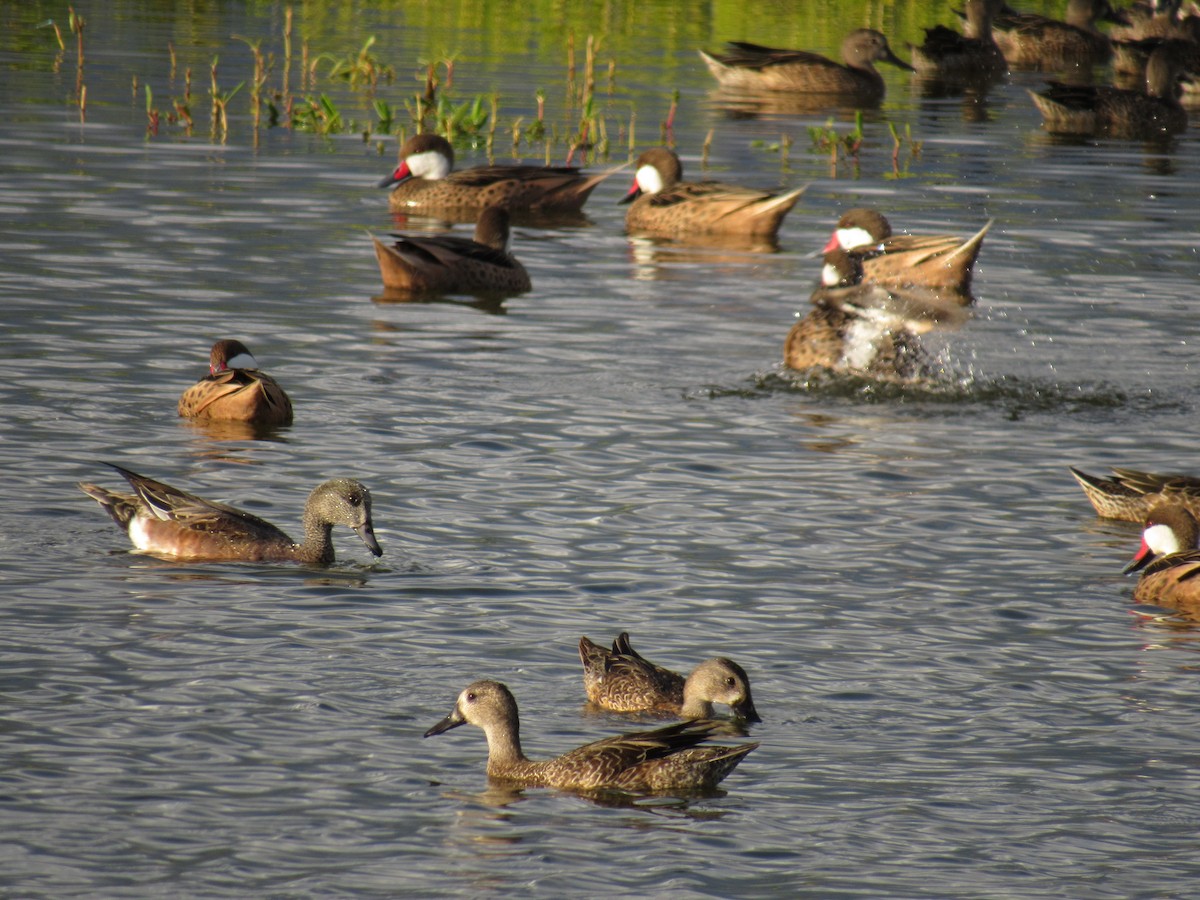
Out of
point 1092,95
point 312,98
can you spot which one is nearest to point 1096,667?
point 312,98

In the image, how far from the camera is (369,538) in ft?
33.6

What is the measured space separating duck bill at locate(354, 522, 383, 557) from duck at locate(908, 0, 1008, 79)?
3155cm

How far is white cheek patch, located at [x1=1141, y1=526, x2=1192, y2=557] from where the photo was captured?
35.4 feet

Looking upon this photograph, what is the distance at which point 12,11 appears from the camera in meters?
39.9

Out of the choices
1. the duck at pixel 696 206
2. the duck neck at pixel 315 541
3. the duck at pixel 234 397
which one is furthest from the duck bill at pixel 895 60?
the duck neck at pixel 315 541

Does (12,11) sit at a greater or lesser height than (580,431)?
greater

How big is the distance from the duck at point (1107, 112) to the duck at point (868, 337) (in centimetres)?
1697

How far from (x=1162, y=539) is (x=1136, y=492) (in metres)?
0.89

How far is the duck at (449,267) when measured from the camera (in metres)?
18.5

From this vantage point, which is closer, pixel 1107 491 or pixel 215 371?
pixel 1107 491

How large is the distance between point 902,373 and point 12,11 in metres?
29.3

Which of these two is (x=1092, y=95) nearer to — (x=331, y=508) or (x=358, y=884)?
(x=331, y=508)

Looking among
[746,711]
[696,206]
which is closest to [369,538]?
[746,711]

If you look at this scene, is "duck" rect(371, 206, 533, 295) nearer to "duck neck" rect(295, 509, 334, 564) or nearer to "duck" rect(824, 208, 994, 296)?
"duck" rect(824, 208, 994, 296)
